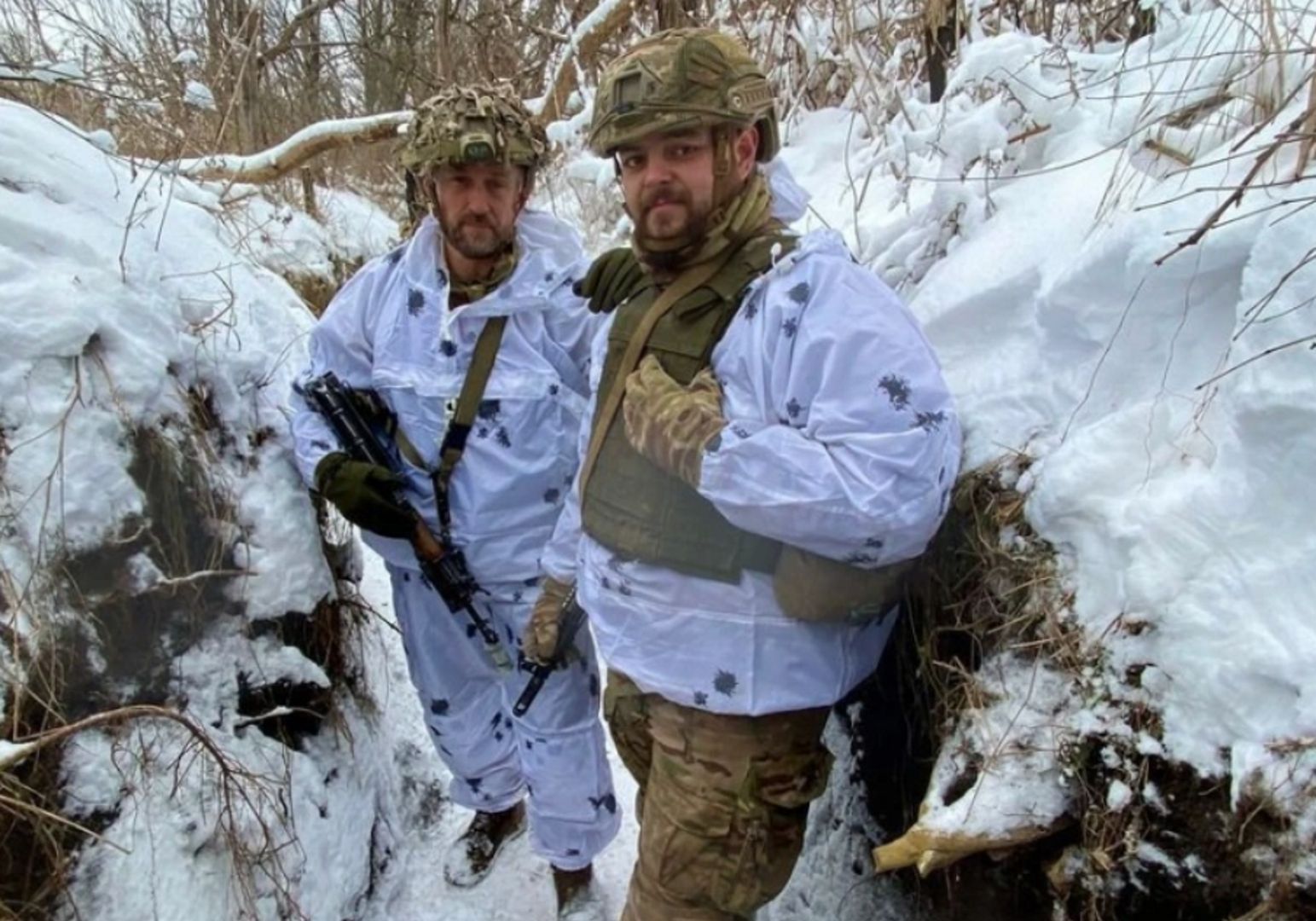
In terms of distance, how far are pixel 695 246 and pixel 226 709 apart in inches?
57.3

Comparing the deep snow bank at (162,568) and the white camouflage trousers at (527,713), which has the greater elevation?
the deep snow bank at (162,568)

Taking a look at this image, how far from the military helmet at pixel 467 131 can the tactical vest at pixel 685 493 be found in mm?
632

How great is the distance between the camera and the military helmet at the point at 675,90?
160cm

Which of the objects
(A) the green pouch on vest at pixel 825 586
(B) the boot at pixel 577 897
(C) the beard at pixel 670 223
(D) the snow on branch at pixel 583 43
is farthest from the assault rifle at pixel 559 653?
(D) the snow on branch at pixel 583 43

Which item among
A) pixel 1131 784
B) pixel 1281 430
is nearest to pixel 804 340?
pixel 1281 430

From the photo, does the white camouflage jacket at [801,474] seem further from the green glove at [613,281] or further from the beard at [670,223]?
the green glove at [613,281]

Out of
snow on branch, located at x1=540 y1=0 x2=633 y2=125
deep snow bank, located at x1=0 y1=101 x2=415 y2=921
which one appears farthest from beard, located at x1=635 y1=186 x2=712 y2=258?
snow on branch, located at x1=540 y1=0 x2=633 y2=125

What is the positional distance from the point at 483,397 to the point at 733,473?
0.86 meters

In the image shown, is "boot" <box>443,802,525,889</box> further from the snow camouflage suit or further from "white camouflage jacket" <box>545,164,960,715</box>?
"white camouflage jacket" <box>545,164,960,715</box>

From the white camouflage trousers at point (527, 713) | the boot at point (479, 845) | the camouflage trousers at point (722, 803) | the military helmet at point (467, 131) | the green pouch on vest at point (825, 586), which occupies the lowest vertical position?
the boot at point (479, 845)

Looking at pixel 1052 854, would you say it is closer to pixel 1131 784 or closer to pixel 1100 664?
pixel 1131 784

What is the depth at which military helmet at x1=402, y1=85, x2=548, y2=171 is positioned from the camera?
6.81 ft

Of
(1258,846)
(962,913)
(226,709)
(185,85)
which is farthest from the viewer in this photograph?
(185,85)

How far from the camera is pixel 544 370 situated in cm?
220
